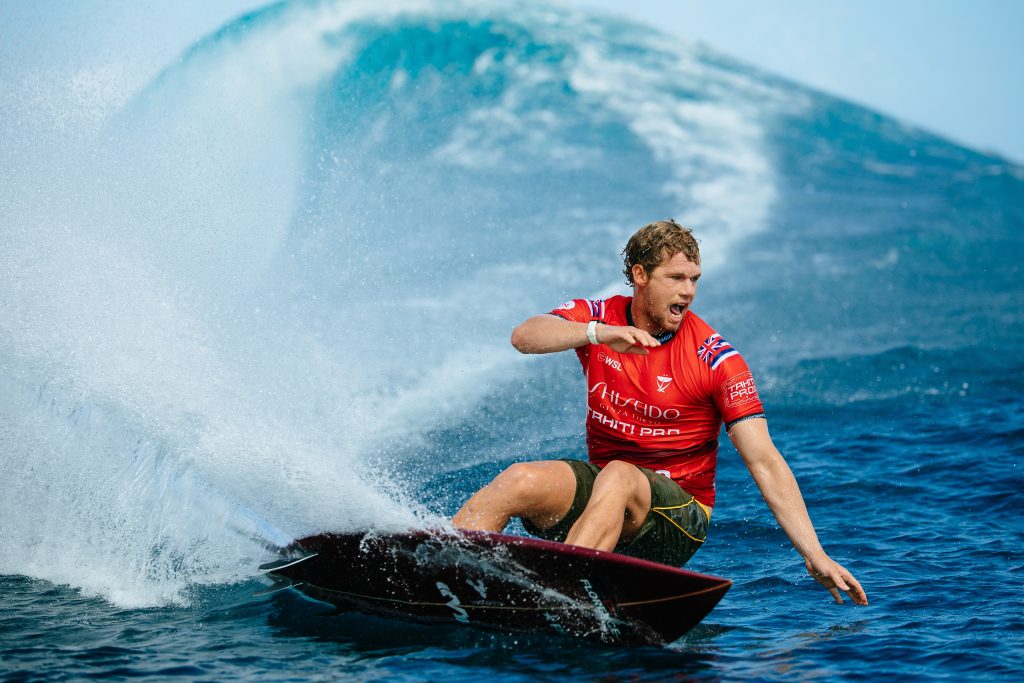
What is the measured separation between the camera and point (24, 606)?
5.88 meters

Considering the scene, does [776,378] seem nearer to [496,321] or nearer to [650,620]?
[496,321]

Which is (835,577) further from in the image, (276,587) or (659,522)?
(276,587)

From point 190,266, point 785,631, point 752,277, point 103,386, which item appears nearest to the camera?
point 785,631

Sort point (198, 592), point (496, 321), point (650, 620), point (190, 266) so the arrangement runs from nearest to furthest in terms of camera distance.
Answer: point (650, 620) → point (198, 592) → point (190, 266) → point (496, 321)

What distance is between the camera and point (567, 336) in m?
5.44

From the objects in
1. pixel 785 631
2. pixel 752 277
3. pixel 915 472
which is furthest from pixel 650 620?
pixel 752 277

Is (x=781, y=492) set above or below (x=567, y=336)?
below

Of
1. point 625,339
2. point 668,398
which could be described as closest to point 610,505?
point 668,398

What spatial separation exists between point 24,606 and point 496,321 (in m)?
7.62

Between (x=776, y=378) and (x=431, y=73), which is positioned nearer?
(x=776, y=378)

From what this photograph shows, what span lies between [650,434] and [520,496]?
2.55ft

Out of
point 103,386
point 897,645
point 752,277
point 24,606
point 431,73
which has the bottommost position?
point 897,645

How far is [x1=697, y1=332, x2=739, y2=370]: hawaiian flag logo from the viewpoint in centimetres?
→ 543

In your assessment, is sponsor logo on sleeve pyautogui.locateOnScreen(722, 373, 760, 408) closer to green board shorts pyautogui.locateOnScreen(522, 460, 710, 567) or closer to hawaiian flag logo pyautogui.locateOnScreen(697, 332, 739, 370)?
hawaiian flag logo pyautogui.locateOnScreen(697, 332, 739, 370)
